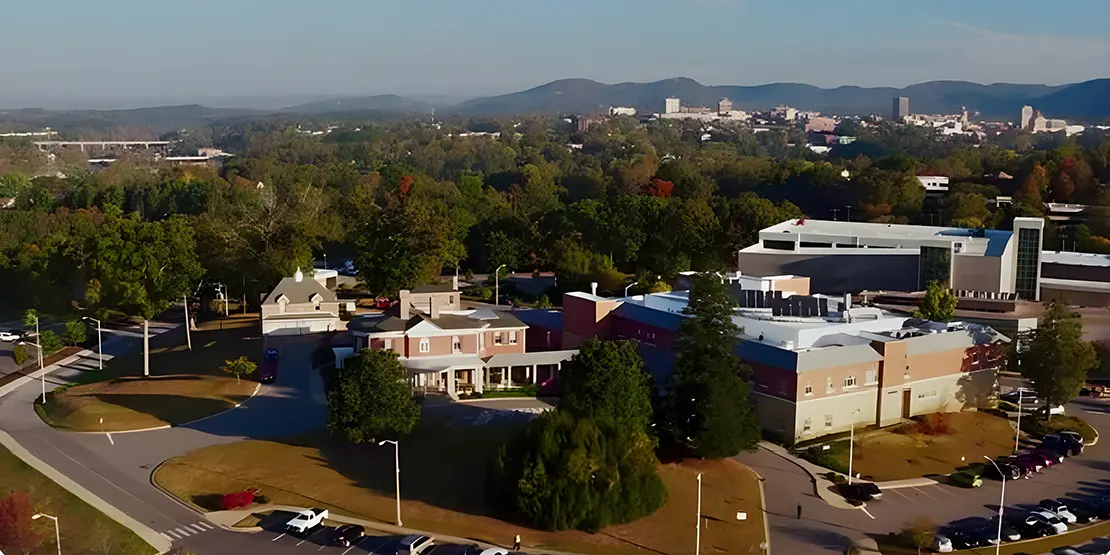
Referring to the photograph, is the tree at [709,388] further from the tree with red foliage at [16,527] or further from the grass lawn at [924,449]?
the tree with red foliage at [16,527]

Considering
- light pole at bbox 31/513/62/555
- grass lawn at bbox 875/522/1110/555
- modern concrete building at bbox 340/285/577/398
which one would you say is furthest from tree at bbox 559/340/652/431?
light pole at bbox 31/513/62/555

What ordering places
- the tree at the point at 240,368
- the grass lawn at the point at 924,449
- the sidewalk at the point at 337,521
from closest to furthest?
1. the sidewalk at the point at 337,521
2. the grass lawn at the point at 924,449
3. the tree at the point at 240,368

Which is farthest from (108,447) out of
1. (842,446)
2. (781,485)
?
(842,446)

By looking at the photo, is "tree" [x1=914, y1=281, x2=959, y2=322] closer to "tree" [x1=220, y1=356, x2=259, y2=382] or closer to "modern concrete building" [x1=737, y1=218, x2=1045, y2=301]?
"modern concrete building" [x1=737, y1=218, x2=1045, y2=301]

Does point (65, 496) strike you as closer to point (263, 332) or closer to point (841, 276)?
point (263, 332)

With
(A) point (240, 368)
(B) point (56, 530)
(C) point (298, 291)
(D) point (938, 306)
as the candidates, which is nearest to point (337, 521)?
(B) point (56, 530)

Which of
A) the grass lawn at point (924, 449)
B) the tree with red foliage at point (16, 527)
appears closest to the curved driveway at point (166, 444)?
the tree with red foliage at point (16, 527)

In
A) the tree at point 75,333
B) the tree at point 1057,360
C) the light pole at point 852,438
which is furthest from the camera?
the tree at point 75,333
